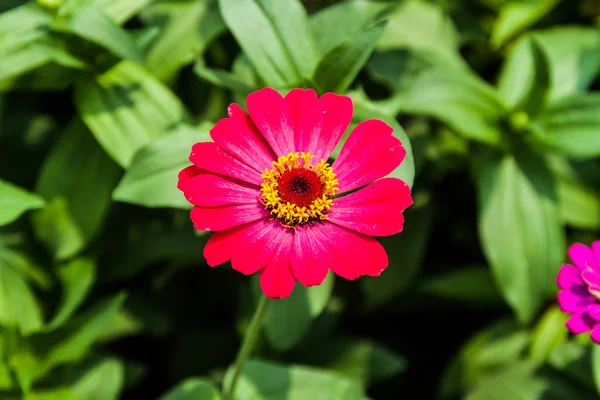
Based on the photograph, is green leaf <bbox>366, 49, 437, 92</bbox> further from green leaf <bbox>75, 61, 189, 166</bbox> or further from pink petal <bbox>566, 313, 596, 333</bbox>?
pink petal <bbox>566, 313, 596, 333</bbox>

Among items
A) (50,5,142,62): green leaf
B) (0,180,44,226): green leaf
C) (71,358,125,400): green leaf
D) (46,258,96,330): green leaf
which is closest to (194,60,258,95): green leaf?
(50,5,142,62): green leaf

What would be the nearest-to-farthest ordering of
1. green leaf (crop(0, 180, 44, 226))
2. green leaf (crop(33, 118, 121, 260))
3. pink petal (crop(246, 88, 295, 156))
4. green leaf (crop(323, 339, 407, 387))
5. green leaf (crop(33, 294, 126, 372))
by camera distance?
pink petal (crop(246, 88, 295, 156)), green leaf (crop(0, 180, 44, 226)), green leaf (crop(33, 294, 126, 372)), green leaf (crop(33, 118, 121, 260)), green leaf (crop(323, 339, 407, 387))

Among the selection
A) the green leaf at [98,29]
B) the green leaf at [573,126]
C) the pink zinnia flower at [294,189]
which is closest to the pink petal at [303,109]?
the pink zinnia flower at [294,189]

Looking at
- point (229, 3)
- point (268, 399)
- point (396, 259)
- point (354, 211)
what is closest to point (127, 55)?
point (229, 3)

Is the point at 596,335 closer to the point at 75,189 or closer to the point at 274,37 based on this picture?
the point at 274,37

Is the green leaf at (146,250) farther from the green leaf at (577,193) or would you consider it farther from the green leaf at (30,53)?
the green leaf at (577,193)

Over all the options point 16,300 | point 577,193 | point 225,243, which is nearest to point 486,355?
point 577,193

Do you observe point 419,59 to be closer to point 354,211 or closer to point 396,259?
point 396,259
